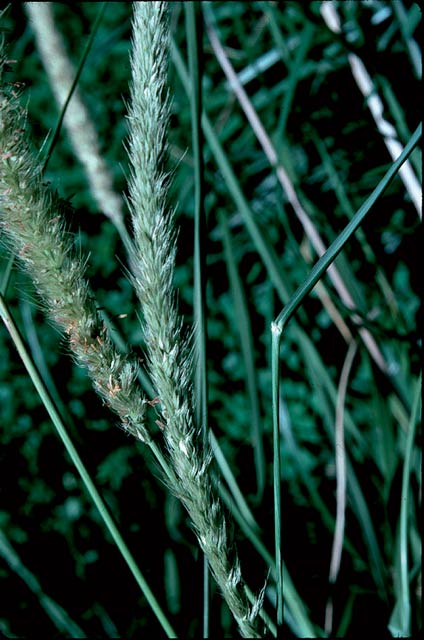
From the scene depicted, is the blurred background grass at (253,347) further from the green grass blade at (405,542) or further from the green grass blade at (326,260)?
the green grass blade at (326,260)

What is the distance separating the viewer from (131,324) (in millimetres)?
628

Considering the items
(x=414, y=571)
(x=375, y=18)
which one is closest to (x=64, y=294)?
(x=414, y=571)

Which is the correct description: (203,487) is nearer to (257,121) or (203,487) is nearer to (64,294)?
(64,294)

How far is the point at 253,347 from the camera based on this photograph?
50 cm

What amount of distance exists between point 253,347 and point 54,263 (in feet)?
0.96

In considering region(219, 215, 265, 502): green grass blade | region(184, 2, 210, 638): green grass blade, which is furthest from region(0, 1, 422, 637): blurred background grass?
region(184, 2, 210, 638): green grass blade

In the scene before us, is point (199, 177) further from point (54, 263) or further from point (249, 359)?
point (249, 359)

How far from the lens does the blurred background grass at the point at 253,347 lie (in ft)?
1.65

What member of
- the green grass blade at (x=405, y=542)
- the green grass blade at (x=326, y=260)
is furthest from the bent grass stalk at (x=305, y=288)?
the green grass blade at (x=405, y=542)

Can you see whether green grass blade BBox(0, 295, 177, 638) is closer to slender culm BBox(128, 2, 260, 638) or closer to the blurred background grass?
slender culm BBox(128, 2, 260, 638)

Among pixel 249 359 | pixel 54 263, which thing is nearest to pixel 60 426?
pixel 54 263

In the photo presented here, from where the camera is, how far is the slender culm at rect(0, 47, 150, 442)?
0.71ft

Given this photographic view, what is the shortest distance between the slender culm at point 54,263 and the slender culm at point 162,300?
0.6 inches

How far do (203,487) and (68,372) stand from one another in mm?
416
